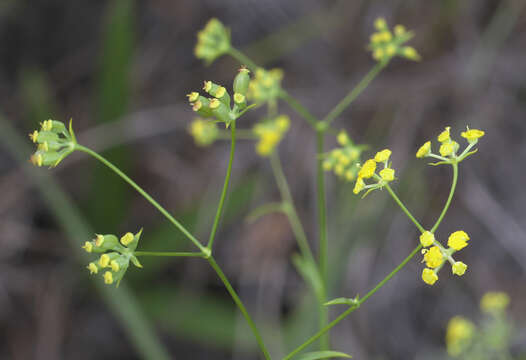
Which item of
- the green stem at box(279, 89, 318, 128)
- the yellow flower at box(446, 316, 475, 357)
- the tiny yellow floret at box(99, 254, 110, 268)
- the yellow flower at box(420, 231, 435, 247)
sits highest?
the green stem at box(279, 89, 318, 128)

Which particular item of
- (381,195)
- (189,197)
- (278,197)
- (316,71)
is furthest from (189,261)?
(316,71)

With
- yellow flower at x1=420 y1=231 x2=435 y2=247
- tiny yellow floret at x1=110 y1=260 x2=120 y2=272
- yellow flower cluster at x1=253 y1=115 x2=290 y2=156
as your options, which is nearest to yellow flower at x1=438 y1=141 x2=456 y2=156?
yellow flower at x1=420 y1=231 x2=435 y2=247

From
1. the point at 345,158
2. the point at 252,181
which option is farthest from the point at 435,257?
the point at 252,181

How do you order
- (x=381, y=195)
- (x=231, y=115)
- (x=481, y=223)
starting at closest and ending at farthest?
(x=231, y=115)
(x=381, y=195)
(x=481, y=223)

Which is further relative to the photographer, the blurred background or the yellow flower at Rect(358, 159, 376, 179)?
the blurred background

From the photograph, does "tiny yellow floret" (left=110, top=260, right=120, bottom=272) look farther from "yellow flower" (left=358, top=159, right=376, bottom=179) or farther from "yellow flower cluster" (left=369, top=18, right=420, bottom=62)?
"yellow flower cluster" (left=369, top=18, right=420, bottom=62)

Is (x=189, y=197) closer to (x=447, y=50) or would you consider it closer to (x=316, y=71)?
(x=316, y=71)

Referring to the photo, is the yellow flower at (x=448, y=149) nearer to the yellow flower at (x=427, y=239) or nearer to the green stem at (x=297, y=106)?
the yellow flower at (x=427, y=239)

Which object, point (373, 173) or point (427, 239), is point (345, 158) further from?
point (427, 239)
